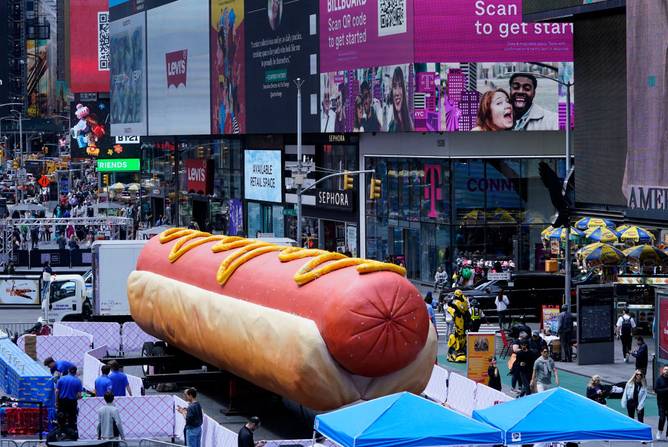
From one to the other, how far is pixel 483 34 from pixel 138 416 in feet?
117

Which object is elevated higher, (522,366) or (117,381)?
(117,381)

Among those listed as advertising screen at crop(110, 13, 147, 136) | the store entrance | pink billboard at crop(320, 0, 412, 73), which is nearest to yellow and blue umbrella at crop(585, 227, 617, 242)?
pink billboard at crop(320, 0, 412, 73)

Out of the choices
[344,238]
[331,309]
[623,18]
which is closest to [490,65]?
[344,238]

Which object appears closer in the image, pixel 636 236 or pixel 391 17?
pixel 636 236

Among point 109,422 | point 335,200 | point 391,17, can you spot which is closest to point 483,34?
point 391,17

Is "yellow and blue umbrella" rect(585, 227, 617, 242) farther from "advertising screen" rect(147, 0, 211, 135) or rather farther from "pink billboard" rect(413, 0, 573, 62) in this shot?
"advertising screen" rect(147, 0, 211, 135)

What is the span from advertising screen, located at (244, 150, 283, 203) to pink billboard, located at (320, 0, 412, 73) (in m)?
10.1

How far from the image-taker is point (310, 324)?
22.5 meters

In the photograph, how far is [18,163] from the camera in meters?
140

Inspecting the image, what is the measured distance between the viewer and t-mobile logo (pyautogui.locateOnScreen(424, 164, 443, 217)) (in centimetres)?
5984

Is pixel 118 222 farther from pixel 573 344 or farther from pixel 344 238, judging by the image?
pixel 573 344

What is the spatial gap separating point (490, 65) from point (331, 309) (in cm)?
3710

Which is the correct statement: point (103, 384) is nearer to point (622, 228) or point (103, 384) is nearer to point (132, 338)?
point (132, 338)

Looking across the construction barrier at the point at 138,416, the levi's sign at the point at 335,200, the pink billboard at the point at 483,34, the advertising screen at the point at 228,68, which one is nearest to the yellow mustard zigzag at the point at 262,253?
the construction barrier at the point at 138,416
